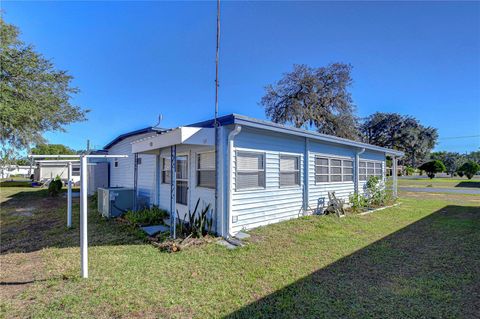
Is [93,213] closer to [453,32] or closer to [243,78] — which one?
[243,78]

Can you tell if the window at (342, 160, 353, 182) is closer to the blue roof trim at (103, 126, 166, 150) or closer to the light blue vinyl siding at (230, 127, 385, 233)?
the light blue vinyl siding at (230, 127, 385, 233)

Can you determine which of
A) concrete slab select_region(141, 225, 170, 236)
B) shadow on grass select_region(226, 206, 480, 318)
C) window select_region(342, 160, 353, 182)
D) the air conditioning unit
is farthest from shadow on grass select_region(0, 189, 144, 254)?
window select_region(342, 160, 353, 182)

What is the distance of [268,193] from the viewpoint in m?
7.02

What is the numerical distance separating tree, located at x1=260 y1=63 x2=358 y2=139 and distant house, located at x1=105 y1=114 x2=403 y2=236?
1397cm

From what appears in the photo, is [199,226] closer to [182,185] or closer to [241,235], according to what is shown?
[241,235]

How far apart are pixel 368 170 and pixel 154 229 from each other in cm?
1059

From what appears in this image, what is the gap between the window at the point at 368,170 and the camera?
39.1 ft

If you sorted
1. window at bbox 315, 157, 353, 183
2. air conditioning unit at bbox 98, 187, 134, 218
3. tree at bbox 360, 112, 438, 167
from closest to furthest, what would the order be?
1. air conditioning unit at bbox 98, 187, 134, 218
2. window at bbox 315, 157, 353, 183
3. tree at bbox 360, 112, 438, 167

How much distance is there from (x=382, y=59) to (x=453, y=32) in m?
3.28

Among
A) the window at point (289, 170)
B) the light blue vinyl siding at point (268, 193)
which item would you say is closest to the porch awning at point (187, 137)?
the light blue vinyl siding at point (268, 193)

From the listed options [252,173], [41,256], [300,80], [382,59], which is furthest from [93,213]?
[300,80]

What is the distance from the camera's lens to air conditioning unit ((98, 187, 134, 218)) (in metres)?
8.50

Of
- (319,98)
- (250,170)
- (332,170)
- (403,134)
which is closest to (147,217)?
(250,170)

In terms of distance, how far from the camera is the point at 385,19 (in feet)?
36.4
